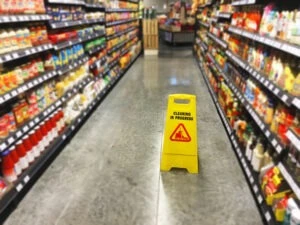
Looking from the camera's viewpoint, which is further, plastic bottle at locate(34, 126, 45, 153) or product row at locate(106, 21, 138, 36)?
product row at locate(106, 21, 138, 36)

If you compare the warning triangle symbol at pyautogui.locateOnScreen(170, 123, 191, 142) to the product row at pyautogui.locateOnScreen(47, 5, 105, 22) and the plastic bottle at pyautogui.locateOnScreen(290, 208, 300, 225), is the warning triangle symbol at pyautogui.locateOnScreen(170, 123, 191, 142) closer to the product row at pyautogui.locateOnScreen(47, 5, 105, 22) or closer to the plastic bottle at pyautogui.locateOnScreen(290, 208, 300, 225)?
the plastic bottle at pyautogui.locateOnScreen(290, 208, 300, 225)

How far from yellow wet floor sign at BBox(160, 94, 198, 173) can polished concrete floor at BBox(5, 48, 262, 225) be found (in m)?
0.12

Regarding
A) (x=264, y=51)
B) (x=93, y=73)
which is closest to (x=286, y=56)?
(x=264, y=51)

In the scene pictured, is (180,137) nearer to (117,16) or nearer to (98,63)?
(98,63)

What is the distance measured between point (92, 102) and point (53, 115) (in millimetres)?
1462

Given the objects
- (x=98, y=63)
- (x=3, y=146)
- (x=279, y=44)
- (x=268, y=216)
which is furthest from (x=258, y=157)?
(x=98, y=63)

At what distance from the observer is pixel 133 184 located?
9.09 feet

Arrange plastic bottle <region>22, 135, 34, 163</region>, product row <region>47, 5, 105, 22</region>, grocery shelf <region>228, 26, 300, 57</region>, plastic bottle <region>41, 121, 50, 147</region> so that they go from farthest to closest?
product row <region>47, 5, 105, 22</region> → plastic bottle <region>41, 121, 50, 147</region> → plastic bottle <region>22, 135, 34, 163</region> → grocery shelf <region>228, 26, 300, 57</region>

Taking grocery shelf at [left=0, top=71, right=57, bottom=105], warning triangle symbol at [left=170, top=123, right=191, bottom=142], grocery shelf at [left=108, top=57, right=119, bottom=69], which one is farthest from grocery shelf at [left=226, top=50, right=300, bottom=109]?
grocery shelf at [left=108, top=57, right=119, bottom=69]

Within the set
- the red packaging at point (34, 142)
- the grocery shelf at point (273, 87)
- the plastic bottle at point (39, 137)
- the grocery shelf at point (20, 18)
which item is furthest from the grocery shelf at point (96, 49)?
the grocery shelf at point (273, 87)

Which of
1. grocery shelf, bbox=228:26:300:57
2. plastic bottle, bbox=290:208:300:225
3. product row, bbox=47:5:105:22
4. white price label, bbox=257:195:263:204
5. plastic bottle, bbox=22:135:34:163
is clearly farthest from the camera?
product row, bbox=47:5:105:22

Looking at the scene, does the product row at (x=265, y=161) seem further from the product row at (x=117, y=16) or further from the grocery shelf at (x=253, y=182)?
the product row at (x=117, y=16)

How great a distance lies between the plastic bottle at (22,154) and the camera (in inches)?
102

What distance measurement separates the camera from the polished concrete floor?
2.33 meters
